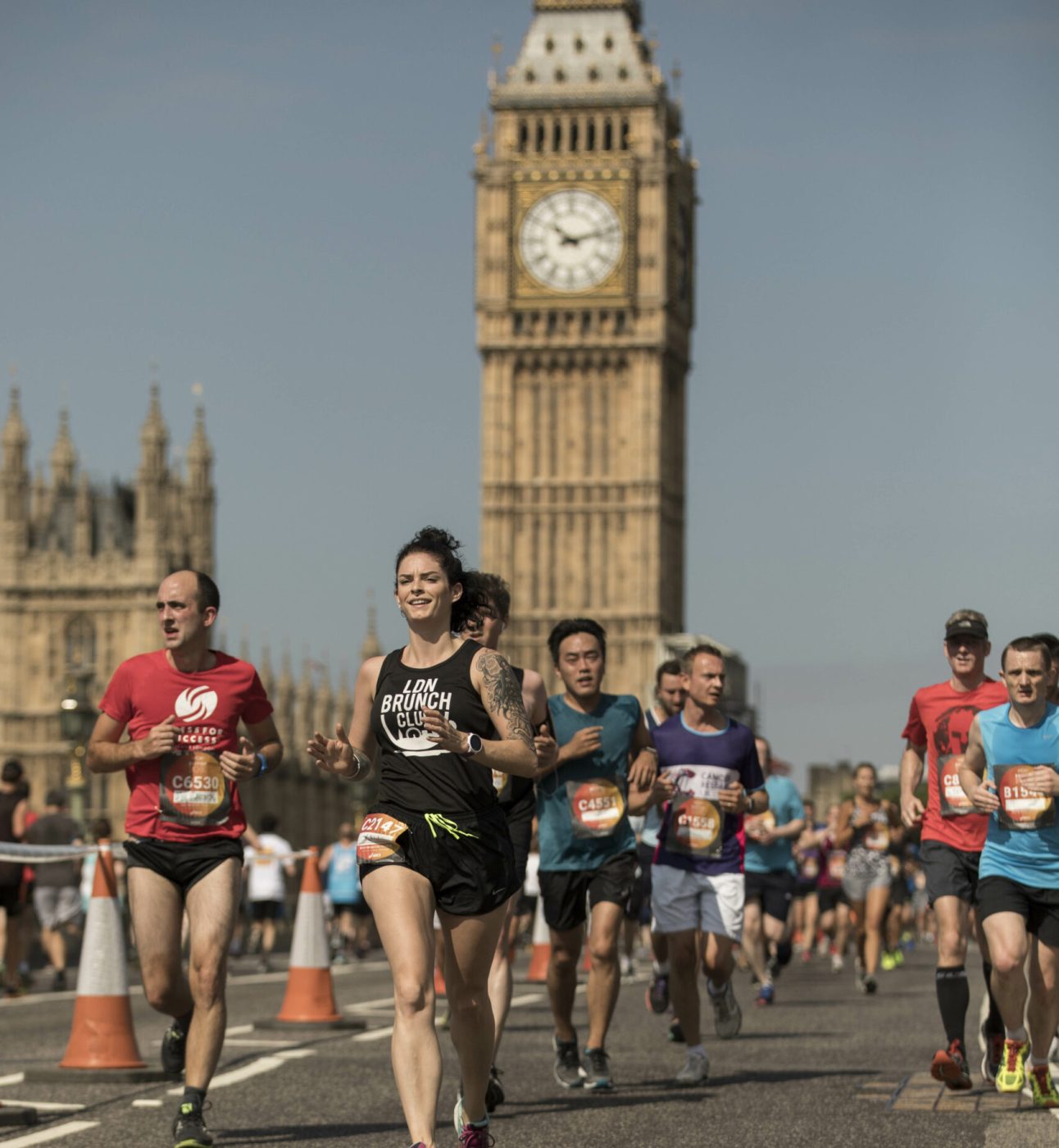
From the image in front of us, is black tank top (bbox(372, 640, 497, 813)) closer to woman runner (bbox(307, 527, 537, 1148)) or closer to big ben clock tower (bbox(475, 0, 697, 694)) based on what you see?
woman runner (bbox(307, 527, 537, 1148))

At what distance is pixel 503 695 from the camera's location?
768 centimetres

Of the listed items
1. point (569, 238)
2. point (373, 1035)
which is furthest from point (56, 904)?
point (569, 238)

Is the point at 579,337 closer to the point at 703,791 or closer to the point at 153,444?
the point at 153,444

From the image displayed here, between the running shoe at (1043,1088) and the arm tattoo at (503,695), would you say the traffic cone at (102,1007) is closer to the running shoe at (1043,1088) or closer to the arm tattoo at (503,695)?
the running shoe at (1043,1088)

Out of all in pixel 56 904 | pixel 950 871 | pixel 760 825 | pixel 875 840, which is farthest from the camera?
pixel 56 904

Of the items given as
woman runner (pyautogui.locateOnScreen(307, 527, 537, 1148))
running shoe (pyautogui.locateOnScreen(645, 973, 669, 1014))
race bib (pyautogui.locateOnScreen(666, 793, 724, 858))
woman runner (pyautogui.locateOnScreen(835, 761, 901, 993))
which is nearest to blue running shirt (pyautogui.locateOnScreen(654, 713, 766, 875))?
race bib (pyautogui.locateOnScreen(666, 793, 724, 858))

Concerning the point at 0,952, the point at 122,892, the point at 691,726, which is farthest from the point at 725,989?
the point at 122,892

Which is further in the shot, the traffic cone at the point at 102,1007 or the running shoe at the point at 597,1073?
the traffic cone at the point at 102,1007

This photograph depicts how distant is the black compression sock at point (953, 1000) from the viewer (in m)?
9.89

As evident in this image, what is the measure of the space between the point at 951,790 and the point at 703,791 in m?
1.24

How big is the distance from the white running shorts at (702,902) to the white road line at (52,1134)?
2710 mm

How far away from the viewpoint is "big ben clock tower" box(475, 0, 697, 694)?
7806 centimetres

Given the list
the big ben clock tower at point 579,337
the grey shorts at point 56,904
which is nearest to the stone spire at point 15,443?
the big ben clock tower at point 579,337

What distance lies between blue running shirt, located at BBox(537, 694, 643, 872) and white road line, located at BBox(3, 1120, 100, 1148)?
2.15 m
